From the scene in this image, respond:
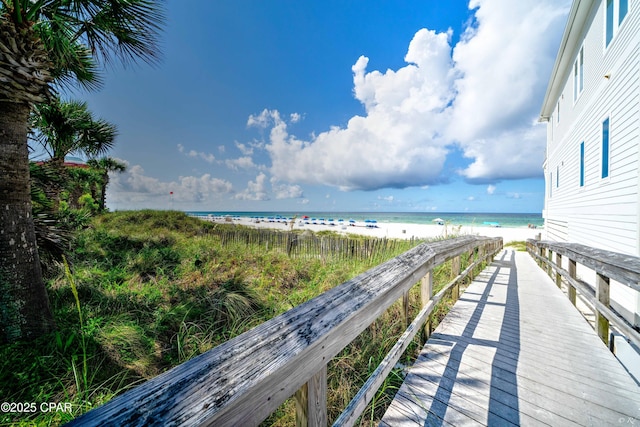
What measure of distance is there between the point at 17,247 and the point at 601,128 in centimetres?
1121

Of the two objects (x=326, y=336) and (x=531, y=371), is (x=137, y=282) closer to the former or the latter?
(x=326, y=336)

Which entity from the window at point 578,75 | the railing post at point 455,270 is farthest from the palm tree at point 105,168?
the window at point 578,75

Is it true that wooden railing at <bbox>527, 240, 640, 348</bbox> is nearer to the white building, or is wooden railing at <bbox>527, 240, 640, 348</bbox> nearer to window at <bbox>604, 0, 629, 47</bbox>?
the white building

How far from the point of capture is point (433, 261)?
2758 millimetres

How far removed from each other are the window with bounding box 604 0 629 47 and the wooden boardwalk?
632 cm

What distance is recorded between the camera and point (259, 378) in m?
0.71

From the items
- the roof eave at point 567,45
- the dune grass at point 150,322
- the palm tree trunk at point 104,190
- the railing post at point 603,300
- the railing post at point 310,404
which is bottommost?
the dune grass at point 150,322

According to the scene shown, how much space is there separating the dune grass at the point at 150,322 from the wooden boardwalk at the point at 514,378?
359 mm

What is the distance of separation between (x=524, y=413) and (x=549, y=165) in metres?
15.9

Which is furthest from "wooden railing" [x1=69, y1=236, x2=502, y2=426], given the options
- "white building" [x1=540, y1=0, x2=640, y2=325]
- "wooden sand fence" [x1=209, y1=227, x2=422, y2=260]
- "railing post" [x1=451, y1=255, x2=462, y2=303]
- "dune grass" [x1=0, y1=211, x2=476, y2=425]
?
"white building" [x1=540, y1=0, x2=640, y2=325]

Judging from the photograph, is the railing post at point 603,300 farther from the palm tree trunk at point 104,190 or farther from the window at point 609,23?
the palm tree trunk at point 104,190

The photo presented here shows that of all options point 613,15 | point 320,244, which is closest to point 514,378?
point 320,244

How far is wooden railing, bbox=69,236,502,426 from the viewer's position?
573 millimetres

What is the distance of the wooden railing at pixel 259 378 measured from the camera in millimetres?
573
